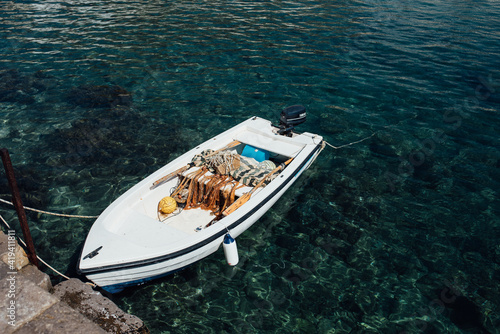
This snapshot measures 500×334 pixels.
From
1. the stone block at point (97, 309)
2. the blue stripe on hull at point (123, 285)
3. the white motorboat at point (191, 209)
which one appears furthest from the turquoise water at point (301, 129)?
the stone block at point (97, 309)

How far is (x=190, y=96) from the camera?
18.5 meters

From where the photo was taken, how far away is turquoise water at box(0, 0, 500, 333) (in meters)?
8.98

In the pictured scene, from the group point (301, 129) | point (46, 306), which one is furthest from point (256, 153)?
point (46, 306)

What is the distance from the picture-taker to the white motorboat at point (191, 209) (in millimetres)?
8375

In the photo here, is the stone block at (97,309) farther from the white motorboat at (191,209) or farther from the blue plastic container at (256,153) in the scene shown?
the blue plastic container at (256,153)

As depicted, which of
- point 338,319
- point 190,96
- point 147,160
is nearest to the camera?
point 338,319

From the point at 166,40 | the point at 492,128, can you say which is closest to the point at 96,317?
the point at 492,128

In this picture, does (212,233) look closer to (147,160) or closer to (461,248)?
(147,160)

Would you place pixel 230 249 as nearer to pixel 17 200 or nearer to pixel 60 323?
pixel 60 323

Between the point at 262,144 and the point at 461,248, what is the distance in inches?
267

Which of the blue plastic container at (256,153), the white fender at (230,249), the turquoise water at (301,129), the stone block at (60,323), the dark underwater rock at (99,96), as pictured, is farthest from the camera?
the dark underwater rock at (99,96)

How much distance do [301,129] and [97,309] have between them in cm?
1135

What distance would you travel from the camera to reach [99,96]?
719 inches

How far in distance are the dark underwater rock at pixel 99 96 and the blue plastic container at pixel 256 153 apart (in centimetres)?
776
